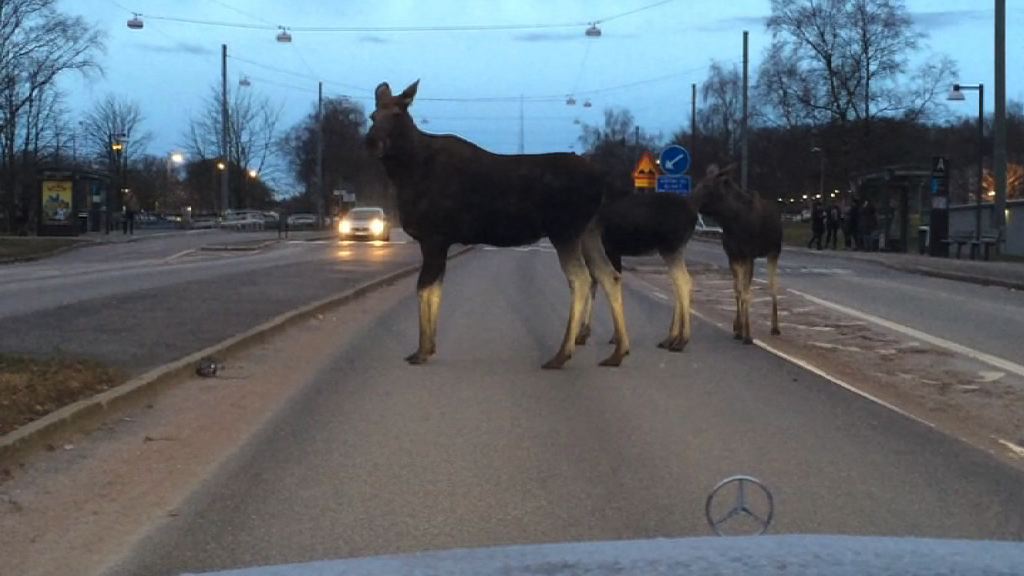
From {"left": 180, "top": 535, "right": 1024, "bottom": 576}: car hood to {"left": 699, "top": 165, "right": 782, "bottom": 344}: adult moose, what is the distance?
35.6ft

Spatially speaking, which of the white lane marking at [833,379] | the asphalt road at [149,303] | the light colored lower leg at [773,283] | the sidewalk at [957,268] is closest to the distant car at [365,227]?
the asphalt road at [149,303]

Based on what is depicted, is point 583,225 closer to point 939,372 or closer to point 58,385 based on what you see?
point 939,372

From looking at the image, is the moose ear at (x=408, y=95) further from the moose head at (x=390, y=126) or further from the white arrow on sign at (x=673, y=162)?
the white arrow on sign at (x=673, y=162)

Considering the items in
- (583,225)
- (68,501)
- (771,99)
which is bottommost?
(68,501)

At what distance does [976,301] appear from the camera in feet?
71.9

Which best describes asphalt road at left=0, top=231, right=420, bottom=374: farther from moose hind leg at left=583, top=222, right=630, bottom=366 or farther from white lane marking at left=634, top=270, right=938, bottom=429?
white lane marking at left=634, top=270, right=938, bottom=429

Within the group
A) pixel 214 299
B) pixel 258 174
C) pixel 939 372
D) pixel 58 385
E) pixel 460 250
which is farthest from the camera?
pixel 258 174

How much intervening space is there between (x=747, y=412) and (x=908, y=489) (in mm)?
2682

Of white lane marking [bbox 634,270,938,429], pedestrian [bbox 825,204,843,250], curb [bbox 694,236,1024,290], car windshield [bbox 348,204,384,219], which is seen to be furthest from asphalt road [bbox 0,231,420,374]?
pedestrian [bbox 825,204,843,250]

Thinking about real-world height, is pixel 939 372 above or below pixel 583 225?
below

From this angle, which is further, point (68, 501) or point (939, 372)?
point (939, 372)

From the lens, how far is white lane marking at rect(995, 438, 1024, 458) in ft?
27.6

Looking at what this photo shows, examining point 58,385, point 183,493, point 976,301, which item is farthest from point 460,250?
point 183,493

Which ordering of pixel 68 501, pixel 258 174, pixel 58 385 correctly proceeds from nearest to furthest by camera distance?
pixel 68 501 < pixel 58 385 < pixel 258 174
